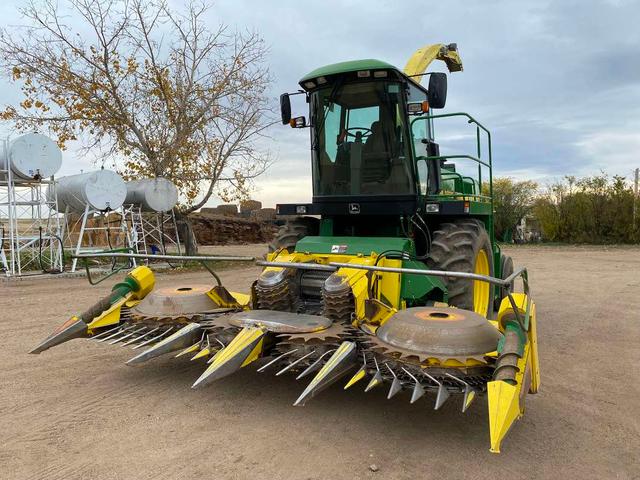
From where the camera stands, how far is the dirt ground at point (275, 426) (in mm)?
2947

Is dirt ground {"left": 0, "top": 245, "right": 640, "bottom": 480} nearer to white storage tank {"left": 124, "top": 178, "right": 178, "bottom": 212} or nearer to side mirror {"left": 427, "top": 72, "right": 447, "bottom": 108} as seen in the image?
side mirror {"left": 427, "top": 72, "right": 447, "bottom": 108}

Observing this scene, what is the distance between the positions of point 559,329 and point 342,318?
380 cm

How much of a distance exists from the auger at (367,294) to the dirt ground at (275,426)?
282 millimetres

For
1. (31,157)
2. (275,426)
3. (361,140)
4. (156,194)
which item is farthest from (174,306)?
(156,194)

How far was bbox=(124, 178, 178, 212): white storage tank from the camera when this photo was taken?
15.0 meters

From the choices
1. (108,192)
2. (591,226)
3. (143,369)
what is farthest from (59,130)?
(591,226)

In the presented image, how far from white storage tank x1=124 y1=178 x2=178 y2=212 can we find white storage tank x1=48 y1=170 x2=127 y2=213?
965 mm

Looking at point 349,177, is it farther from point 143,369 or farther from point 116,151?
point 116,151

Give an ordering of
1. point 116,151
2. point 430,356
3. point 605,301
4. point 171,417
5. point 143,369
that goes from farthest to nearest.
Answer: point 116,151
point 605,301
point 143,369
point 171,417
point 430,356

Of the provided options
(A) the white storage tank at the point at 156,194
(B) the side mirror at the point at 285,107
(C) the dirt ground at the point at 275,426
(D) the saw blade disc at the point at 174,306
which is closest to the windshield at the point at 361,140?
(B) the side mirror at the point at 285,107

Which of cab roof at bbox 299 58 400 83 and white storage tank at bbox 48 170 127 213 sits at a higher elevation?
cab roof at bbox 299 58 400 83

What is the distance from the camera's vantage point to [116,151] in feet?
48.6

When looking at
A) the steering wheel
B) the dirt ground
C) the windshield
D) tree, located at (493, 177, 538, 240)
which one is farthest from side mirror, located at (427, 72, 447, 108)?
tree, located at (493, 177, 538, 240)

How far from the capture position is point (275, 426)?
3496 mm
